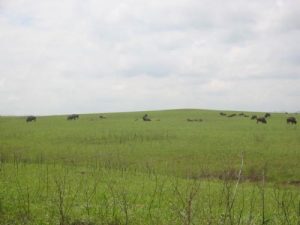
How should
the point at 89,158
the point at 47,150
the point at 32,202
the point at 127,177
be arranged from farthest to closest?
the point at 47,150, the point at 89,158, the point at 127,177, the point at 32,202

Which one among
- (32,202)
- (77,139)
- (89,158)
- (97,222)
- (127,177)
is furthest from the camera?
(77,139)

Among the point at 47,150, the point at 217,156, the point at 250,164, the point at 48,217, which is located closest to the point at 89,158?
the point at 47,150

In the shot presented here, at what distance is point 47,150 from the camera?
32219mm

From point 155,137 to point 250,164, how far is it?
1370 cm

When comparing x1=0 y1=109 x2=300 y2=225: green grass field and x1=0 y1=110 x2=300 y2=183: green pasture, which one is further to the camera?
x1=0 y1=110 x2=300 y2=183: green pasture

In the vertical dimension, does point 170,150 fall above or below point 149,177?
above

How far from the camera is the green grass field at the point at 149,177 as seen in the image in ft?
41.2

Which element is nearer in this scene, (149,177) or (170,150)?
(149,177)

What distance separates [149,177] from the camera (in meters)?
21.5

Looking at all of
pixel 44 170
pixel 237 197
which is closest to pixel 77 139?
pixel 44 170

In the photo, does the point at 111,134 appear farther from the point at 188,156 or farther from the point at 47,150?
the point at 188,156

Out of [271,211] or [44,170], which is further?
[44,170]

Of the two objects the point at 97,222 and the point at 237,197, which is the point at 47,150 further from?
the point at 97,222

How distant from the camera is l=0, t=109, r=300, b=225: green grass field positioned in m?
12.5
